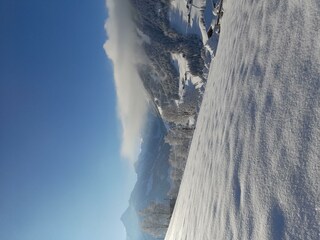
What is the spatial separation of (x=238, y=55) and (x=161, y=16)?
25427 mm

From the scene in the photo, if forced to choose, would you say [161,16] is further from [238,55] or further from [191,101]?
[238,55]

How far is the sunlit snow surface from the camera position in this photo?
9.48ft

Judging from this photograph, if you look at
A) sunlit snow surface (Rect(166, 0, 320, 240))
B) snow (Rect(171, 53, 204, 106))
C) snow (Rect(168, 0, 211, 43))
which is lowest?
sunlit snow surface (Rect(166, 0, 320, 240))

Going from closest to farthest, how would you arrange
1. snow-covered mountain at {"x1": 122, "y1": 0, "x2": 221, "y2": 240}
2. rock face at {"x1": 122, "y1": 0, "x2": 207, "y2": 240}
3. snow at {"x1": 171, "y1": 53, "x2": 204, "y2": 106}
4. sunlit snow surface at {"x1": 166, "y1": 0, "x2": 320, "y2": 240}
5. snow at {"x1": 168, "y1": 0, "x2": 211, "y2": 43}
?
sunlit snow surface at {"x1": 166, "y1": 0, "x2": 320, "y2": 240}, snow at {"x1": 168, "y1": 0, "x2": 211, "y2": 43}, snow-covered mountain at {"x1": 122, "y1": 0, "x2": 221, "y2": 240}, snow at {"x1": 171, "y1": 53, "x2": 204, "y2": 106}, rock face at {"x1": 122, "y1": 0, "x2": 207, "y2": 240}

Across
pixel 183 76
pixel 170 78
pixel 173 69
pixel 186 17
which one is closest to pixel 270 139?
pixel 186 17

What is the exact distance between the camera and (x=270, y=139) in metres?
3.72

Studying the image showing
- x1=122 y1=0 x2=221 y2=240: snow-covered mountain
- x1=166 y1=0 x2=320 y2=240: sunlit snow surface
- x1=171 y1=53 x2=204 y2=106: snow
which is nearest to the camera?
x1=166 y1=0 x2=320 y2=240: sunlit snow surface

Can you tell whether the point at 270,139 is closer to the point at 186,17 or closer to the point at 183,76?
the point at 186,17

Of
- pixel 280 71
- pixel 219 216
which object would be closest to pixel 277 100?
pixel 280 71

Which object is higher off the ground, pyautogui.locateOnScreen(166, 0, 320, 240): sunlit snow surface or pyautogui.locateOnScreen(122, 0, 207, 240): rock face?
pyautogui.locateOnScreen(122, 0, 207, 240): rock face

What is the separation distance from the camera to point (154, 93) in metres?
39.4

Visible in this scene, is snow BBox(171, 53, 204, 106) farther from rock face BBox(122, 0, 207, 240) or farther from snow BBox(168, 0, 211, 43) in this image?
snow BBox(168, 0, 211, 43)

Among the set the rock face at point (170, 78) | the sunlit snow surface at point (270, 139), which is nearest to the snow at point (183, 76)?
the rock face at point (170, 78)

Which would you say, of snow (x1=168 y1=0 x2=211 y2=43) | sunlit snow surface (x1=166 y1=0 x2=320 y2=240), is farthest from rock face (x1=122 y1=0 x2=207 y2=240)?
sunlit snow surface (x1=166 y1=0 x2=320 y2=240)
